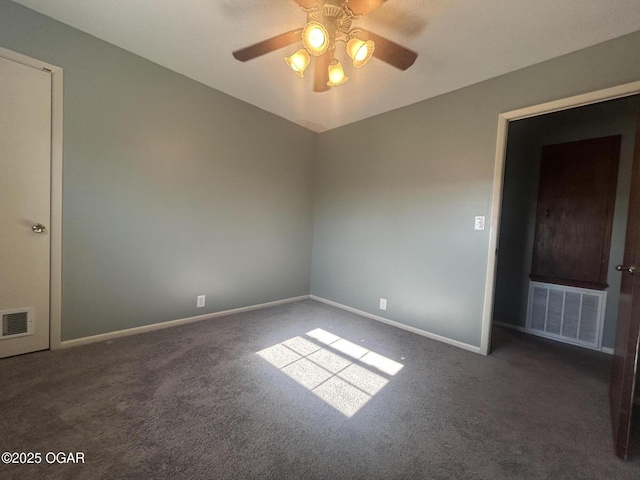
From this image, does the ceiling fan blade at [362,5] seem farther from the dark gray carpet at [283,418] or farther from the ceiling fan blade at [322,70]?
the dark gray carpet at [283,418]

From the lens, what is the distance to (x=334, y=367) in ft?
6.41

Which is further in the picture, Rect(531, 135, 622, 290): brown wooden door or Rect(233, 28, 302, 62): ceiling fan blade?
Rect(531, 135, 622, 290): brown wooden door

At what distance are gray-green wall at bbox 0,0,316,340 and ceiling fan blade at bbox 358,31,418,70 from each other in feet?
6.15

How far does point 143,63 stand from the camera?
2.27 m

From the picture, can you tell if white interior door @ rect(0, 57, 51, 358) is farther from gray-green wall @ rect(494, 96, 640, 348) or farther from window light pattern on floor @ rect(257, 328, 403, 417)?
gray-green wall @ rect(494, 96, 640, 348)

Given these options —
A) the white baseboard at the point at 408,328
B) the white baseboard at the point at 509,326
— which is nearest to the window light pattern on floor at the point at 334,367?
the white baseboard at the point at 408,328

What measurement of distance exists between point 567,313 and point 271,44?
360cm

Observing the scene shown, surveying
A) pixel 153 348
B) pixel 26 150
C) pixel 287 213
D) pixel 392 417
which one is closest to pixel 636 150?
pixel 392 417

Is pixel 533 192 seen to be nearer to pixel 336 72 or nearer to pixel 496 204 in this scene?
pixel 496 204

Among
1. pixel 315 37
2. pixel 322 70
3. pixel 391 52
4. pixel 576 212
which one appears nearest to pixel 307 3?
pixel 315 37

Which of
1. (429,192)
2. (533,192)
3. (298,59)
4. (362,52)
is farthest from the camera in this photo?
(533,192)

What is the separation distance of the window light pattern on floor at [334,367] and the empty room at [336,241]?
21 mm

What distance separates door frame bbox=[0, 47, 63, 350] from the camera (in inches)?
75.5

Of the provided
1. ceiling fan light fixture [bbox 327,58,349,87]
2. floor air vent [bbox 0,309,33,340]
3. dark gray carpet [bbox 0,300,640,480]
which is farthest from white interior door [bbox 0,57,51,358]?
ceiling fan light fixture [bbox 327,58,349,87]
